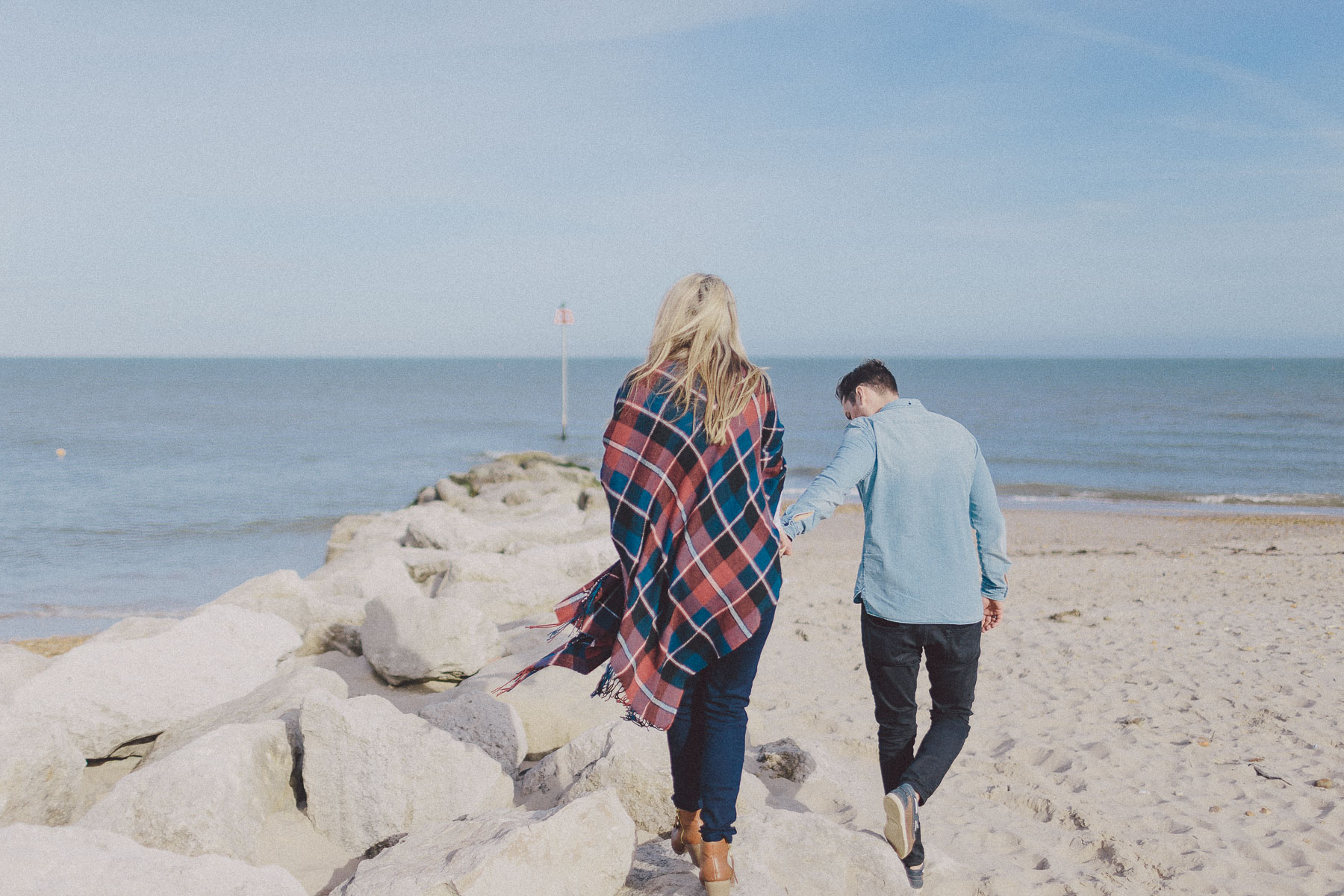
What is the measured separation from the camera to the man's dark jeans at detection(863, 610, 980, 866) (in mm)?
3000

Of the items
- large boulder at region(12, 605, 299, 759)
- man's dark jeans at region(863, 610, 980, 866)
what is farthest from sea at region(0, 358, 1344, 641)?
man's dark jeans at region(863, 610, 980, 866)

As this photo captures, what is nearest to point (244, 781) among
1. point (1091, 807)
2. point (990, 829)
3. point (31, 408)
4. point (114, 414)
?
point (990, 829)

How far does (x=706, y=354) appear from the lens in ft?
8.59

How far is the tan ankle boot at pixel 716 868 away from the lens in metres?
2.70

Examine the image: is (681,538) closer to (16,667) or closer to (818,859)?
(818,859)

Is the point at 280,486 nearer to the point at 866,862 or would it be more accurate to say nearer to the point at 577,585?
the point at 577,585

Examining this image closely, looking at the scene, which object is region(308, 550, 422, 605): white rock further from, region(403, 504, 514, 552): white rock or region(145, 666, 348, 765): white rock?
region(145, 666, 348, 765): white rock

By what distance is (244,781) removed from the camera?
3.27 meters

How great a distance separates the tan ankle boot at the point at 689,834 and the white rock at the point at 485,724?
109 centimetres

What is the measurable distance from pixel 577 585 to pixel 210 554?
8.19 meters

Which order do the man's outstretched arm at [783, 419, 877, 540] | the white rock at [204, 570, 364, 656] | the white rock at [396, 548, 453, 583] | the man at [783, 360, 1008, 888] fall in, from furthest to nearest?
the white rock at [396, 548, 453, 583]
the white rock at [204, 570, 364, 656]
the man at [783, 360, 1008, 888]
the man's outstretched arm at [783, 419, 877, 540]

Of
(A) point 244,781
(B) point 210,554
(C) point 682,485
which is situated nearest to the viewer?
(C) point 682,485

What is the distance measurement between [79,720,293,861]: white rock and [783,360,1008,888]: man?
2159mm

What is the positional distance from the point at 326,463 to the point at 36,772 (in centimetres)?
2236
